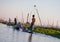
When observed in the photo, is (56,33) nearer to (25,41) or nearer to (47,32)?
(47,32)

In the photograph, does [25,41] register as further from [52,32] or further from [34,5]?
[34,5]

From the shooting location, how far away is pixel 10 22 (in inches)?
856

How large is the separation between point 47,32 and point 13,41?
6105mm

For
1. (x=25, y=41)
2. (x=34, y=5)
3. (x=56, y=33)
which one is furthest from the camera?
(x=34, y=5)

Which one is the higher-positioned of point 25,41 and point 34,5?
point 34,5

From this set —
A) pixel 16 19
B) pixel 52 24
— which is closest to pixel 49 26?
pixel 52 24

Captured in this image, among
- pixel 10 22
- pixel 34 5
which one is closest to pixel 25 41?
pixel 34 5

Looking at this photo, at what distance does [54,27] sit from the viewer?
16875 mm

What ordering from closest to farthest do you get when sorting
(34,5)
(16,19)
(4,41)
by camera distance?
(4,41)
(34,5)
(16,19)

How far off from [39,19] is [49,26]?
3.13 feet

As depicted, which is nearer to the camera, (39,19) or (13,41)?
(13,41)

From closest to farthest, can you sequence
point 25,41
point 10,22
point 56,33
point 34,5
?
point 25,41, point 56,33, point 34,5, point 10,22

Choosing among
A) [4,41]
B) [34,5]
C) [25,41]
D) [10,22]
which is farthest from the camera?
[10,22]

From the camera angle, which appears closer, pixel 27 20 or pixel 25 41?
pixel 25 41
